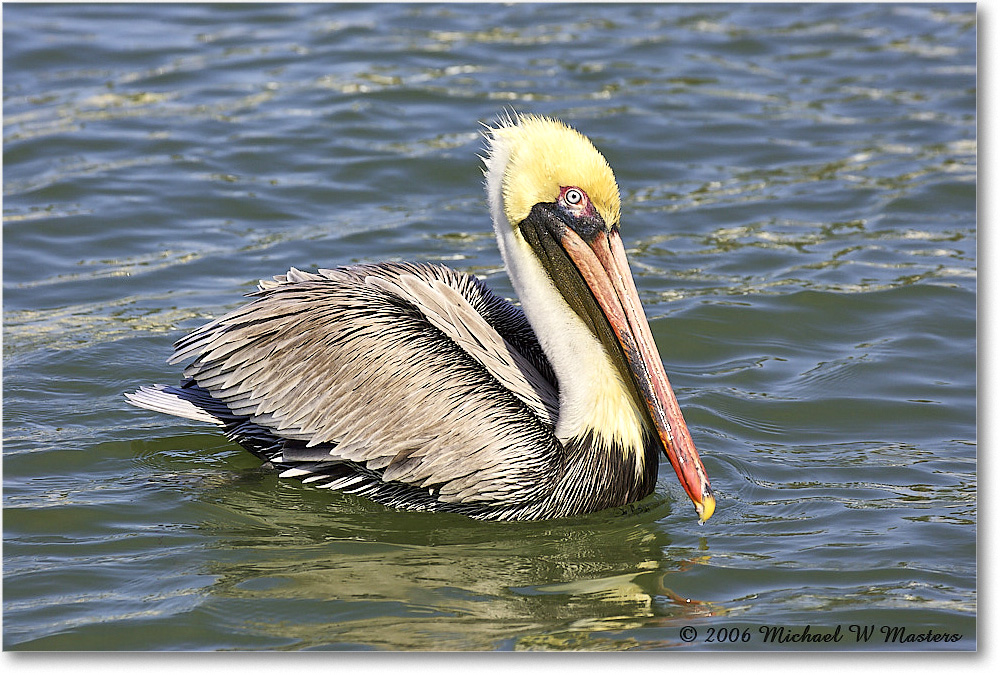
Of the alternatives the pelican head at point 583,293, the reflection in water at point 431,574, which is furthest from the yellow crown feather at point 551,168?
the reflection in water at point 431,574

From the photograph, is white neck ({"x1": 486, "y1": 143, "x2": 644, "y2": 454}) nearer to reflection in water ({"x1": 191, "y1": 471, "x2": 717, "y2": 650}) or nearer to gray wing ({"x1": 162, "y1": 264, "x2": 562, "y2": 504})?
gray wing ({"x1": 162, "y1": 264, "x2": 562, "y2": 504})

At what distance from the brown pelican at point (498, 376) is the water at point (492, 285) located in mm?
206

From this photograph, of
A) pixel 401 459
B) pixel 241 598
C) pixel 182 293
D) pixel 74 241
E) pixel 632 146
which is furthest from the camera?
pixel 632 146

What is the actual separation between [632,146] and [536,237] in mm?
4493

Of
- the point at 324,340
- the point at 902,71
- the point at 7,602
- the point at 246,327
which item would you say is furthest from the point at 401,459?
→ the point at 902,71

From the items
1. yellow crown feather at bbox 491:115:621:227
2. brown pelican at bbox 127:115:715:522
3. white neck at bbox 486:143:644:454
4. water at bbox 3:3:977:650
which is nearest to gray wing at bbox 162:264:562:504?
brown pelican at bbox 127:115:715:522

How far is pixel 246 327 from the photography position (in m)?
5.44

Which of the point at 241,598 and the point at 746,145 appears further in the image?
the point at 746,145

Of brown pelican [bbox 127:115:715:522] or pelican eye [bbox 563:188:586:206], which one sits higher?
pelican eye [bbox 563:188:586:206]

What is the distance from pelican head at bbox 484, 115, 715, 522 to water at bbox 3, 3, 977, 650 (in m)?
0.43

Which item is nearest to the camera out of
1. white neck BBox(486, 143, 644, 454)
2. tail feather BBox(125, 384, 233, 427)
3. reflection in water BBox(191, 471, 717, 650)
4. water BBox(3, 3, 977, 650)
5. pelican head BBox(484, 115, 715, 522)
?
reflection in water BBox(191, 471, 717, 650)

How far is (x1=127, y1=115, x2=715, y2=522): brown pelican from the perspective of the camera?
16.3 ft

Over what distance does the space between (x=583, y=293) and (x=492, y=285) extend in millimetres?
2433

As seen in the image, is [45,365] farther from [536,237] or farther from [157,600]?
[536,237]
